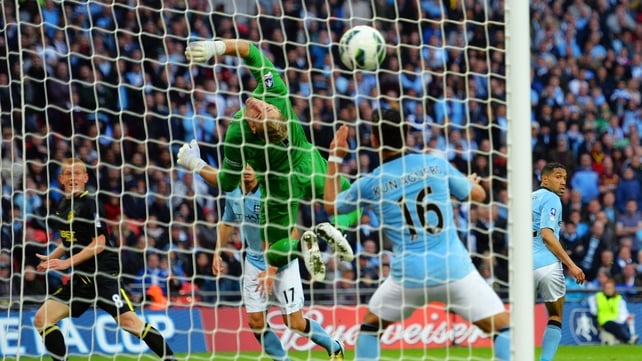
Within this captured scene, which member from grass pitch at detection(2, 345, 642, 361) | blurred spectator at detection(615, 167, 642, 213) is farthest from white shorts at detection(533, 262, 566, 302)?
blurred spectator at detection(615, 167, 642, 213)

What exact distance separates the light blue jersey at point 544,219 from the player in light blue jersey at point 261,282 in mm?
1858

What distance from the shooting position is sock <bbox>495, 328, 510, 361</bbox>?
21.6ft

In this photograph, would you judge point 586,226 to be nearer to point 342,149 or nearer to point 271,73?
point 271,73

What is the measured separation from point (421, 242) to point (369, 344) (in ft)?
2.16

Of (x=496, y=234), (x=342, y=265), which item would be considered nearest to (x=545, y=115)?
(x=496, y=234)

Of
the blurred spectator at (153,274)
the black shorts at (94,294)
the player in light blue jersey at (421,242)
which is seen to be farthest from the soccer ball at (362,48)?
the blurred spectator at (153,274)

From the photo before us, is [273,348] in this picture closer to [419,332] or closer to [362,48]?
[362,48]

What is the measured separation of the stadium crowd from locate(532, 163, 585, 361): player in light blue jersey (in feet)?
6.21

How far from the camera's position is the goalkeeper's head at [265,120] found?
26.3 ft

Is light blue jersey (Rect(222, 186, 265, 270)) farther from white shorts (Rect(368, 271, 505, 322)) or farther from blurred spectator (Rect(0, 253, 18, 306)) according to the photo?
blurred spectator (Rect(0, 253, 18, 306))

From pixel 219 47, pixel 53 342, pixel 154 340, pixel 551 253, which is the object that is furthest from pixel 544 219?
pixel 53 342

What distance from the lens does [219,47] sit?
26.2 feet

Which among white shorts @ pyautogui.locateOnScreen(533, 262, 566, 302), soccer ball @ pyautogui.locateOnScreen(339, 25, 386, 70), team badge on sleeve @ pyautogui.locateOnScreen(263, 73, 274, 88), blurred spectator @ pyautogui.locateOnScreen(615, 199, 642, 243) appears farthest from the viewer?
blurred spectator @ pyautogui.locateOnScreen(615, 199, 642, 243)

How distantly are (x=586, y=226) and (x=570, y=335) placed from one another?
1.87 m
